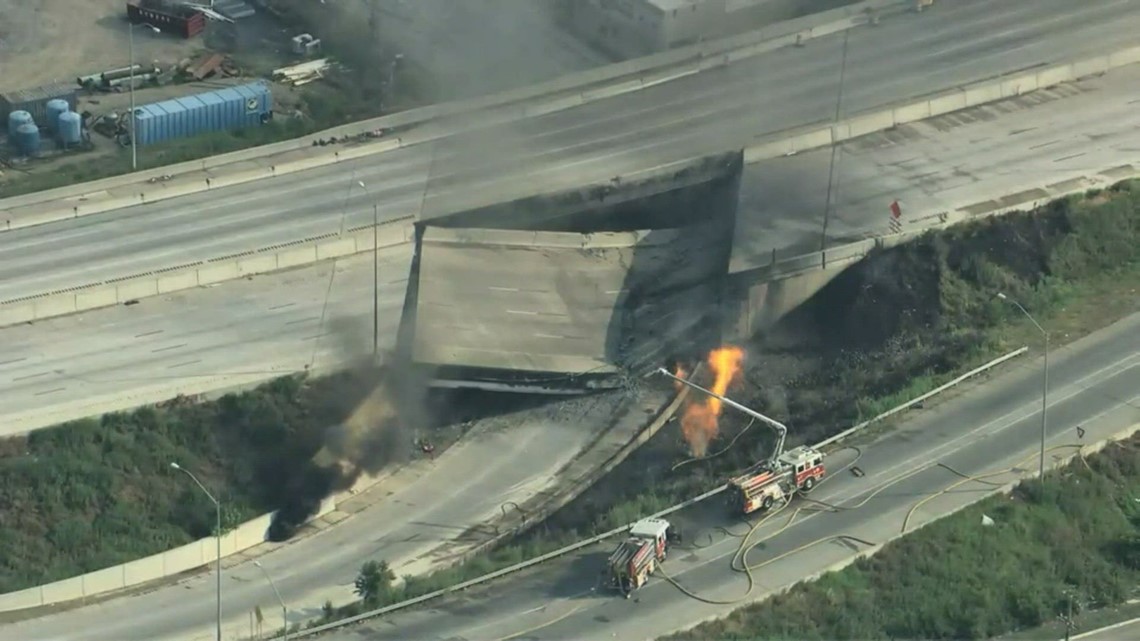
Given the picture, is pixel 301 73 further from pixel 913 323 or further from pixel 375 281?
pixel 913 323

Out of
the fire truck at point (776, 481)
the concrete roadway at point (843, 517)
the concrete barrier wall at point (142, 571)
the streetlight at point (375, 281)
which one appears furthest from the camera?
the streetlight at point (375, 281)

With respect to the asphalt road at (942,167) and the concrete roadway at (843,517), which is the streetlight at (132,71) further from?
the concrete roadway at (843,517)

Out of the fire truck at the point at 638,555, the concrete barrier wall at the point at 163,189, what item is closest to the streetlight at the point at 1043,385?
the fire truck at the point at 638,555

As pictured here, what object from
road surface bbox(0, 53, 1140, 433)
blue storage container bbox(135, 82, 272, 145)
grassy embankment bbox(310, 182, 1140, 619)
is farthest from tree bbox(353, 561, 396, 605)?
blue storage container bbox(135, 82, 272, 145)

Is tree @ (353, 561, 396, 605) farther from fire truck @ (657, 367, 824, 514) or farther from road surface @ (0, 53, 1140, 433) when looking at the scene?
road surface @ (0, 53, 1140, 433)

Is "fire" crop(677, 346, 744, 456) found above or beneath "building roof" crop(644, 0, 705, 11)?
beneath

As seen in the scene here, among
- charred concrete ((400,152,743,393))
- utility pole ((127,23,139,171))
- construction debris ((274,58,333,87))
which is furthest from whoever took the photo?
construction debris ((274,58,333,87))

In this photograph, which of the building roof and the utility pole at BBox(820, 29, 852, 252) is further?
the building roof
